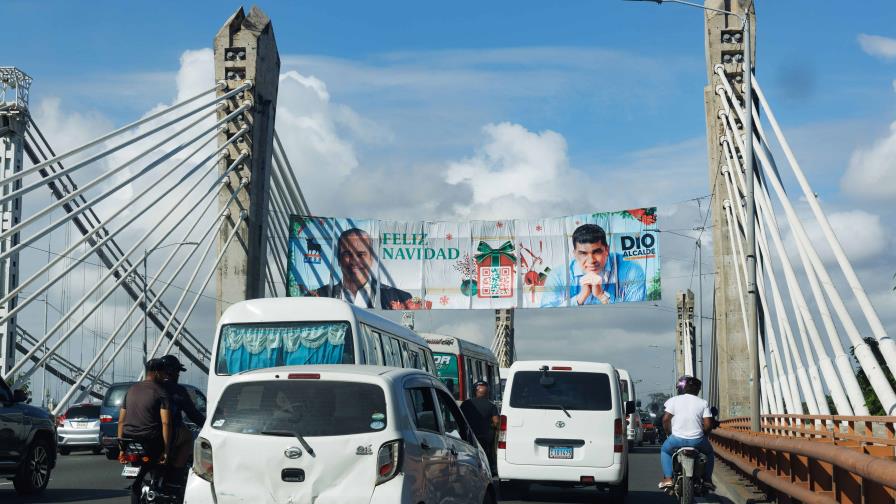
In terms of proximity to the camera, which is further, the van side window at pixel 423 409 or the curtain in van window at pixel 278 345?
the curtain in van window at pixel 278 345

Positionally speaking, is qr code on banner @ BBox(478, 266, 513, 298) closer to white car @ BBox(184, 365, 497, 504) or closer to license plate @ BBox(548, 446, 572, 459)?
license plate @ BBox(548, 446, 572, 459)

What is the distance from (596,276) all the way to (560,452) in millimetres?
24908

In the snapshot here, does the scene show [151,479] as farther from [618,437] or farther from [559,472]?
[618,437]

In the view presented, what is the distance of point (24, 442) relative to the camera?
15414 millimetres

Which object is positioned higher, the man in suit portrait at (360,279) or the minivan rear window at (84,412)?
the man in suit portrait at (360,279)

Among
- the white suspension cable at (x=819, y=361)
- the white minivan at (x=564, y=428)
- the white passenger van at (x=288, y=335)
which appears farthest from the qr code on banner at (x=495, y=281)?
the white minivan at (x=564, y=428)

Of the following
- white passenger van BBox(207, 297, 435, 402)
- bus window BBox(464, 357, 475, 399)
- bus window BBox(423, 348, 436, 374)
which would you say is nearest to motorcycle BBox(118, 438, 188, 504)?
white passenger van BBox(207, 297, 435, 402)

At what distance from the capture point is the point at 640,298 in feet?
130

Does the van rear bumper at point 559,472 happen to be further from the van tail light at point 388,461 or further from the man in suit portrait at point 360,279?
the man in suit portrait at point 360,279

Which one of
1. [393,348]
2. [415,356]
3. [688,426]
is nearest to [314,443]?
[688,426]

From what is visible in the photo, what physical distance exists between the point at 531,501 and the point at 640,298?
24.0m

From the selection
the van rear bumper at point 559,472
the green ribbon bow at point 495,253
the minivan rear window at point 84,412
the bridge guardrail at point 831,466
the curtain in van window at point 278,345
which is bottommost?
Result: the van rear bumper at point 559,472

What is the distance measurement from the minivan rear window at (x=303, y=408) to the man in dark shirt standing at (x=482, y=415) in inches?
290

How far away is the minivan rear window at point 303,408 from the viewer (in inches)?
322
